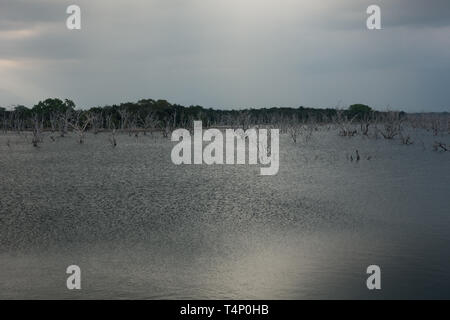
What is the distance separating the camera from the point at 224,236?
467 inches

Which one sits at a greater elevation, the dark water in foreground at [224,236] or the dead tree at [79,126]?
the dead tree at [79,126]

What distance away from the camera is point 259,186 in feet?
69.0

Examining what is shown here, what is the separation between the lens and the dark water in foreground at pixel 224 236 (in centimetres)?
841

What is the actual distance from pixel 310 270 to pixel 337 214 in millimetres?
5827

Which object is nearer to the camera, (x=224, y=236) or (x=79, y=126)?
(x=224, y=236)

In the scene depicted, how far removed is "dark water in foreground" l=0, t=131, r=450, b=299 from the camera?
841cm

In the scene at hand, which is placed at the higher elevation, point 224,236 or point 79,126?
point 79,126

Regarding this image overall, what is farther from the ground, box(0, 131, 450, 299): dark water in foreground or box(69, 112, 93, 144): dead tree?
box(69, 112, 93, 144): dead tree

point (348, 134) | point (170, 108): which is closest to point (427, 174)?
point (348, 134)

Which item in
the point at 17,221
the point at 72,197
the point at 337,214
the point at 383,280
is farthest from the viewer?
the point at 72,197

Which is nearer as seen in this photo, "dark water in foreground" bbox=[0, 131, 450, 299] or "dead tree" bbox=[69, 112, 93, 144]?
"dark water in foreground" bbox=[0, 131, 450, 299]

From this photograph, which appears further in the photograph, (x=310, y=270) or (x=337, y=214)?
(x=337, y=214)

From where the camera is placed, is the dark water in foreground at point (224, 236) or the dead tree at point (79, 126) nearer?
the dark water in foreground at point (224, 236)
